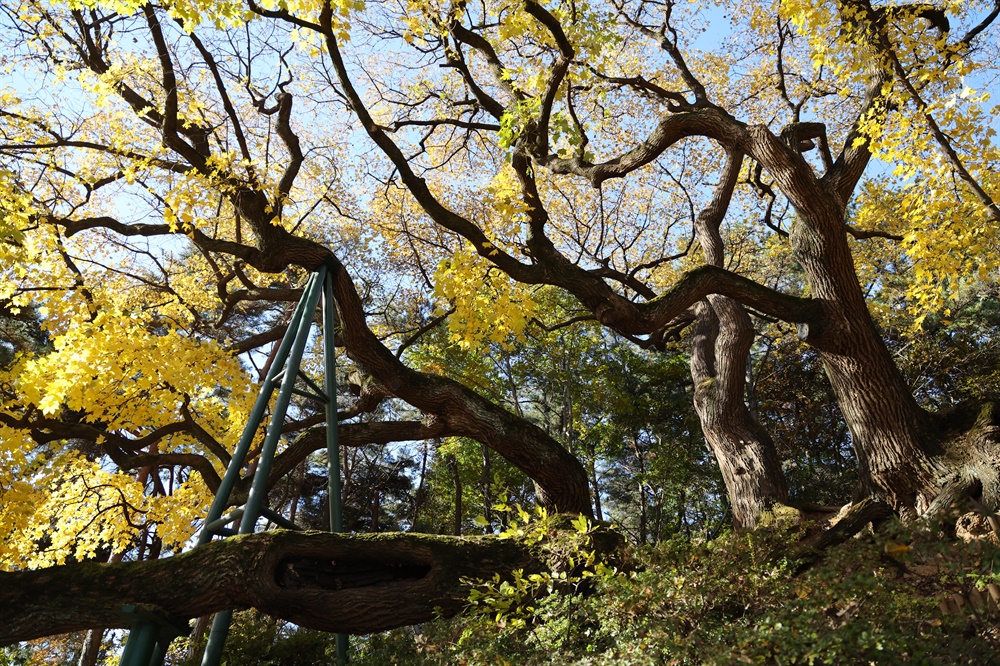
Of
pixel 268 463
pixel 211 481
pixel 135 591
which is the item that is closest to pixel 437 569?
pixel 268 463

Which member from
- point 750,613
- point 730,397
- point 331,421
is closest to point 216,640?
point 331,421

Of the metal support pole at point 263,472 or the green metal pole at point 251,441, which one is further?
the green metal pole at point 251,441

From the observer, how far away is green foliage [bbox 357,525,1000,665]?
2182 mm

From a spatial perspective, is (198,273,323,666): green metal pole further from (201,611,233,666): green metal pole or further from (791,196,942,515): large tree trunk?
(791,196,942,515): large tree trunk

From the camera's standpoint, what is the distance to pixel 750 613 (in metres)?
2.84

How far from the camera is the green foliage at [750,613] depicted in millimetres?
2182

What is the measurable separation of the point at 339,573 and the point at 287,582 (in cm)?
31

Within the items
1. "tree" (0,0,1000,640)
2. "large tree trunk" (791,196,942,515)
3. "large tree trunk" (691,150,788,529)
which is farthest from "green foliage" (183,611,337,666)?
"large tree trunk" (791,196,942,515)

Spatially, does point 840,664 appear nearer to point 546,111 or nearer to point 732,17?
point 546,111

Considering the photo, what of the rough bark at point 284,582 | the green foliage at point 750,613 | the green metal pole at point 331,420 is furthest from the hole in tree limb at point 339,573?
the green metal pole at point 331,420

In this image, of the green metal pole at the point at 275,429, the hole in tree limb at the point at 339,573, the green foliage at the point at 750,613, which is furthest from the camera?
the green metal pole at the point at 275,429

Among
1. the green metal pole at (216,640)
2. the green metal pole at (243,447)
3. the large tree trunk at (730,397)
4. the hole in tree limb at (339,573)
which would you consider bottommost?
the green metal pole at (216,640)

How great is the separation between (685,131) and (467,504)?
12.5 metres

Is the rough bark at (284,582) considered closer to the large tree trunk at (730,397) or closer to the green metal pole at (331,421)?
the green metal pole at (331,421)
